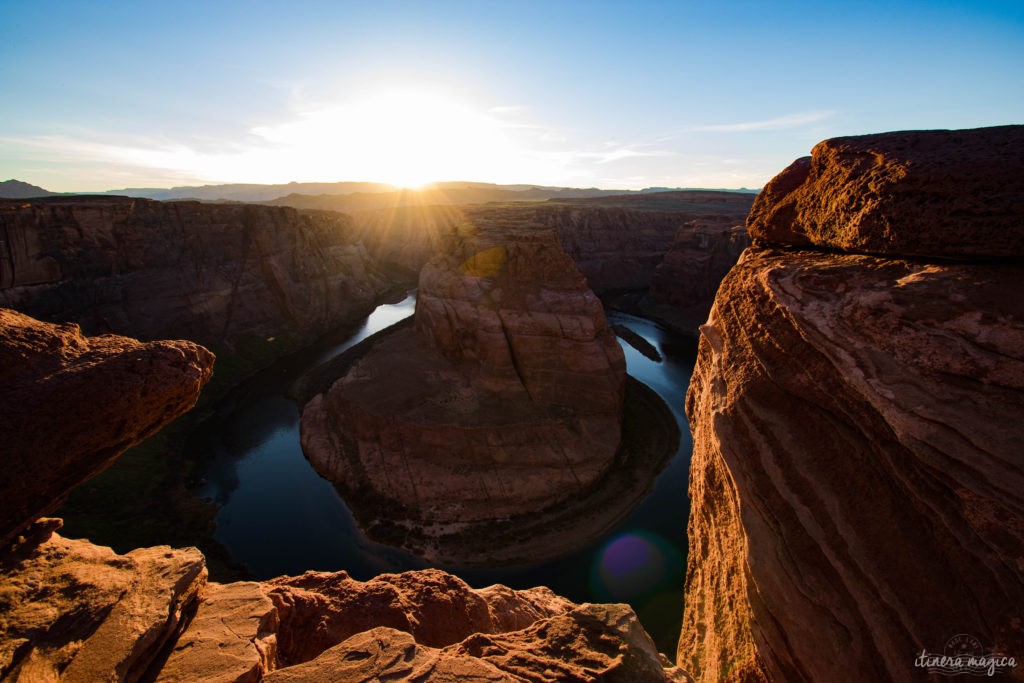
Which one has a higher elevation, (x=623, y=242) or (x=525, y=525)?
(x=623, y=242)

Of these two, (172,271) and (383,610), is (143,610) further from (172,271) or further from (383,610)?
(172,271)

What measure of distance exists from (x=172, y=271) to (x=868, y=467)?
5170cm

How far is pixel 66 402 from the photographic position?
7.11 meters

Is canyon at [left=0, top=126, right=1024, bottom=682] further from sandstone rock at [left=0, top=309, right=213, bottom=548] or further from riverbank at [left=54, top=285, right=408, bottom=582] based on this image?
riverbank at [left=54, top=285, right=408, bottom=582]

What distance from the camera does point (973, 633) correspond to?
477 cm

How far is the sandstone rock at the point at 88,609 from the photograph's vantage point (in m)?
5.78

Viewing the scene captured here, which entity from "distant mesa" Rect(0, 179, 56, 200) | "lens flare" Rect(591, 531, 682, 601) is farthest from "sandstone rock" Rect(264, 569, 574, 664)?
"distant mesa" Rect(0, 179, 56, 200)

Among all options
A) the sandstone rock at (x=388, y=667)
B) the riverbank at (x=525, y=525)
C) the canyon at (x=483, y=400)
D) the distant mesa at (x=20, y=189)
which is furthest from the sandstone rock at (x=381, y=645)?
the distant mesa at (x=20, y=189)

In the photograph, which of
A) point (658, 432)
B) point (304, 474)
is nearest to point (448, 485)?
point (304, 474)

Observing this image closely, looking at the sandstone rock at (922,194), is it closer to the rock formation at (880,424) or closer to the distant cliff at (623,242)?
the rock formation at (880,424)

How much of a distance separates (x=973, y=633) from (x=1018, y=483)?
5.37 feet

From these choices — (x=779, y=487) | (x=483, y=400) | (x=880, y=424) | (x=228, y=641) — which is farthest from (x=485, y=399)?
(x=880, y=424)

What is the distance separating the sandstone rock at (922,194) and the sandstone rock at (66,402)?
35.8 feet

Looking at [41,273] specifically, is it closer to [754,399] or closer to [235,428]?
[235,428]
